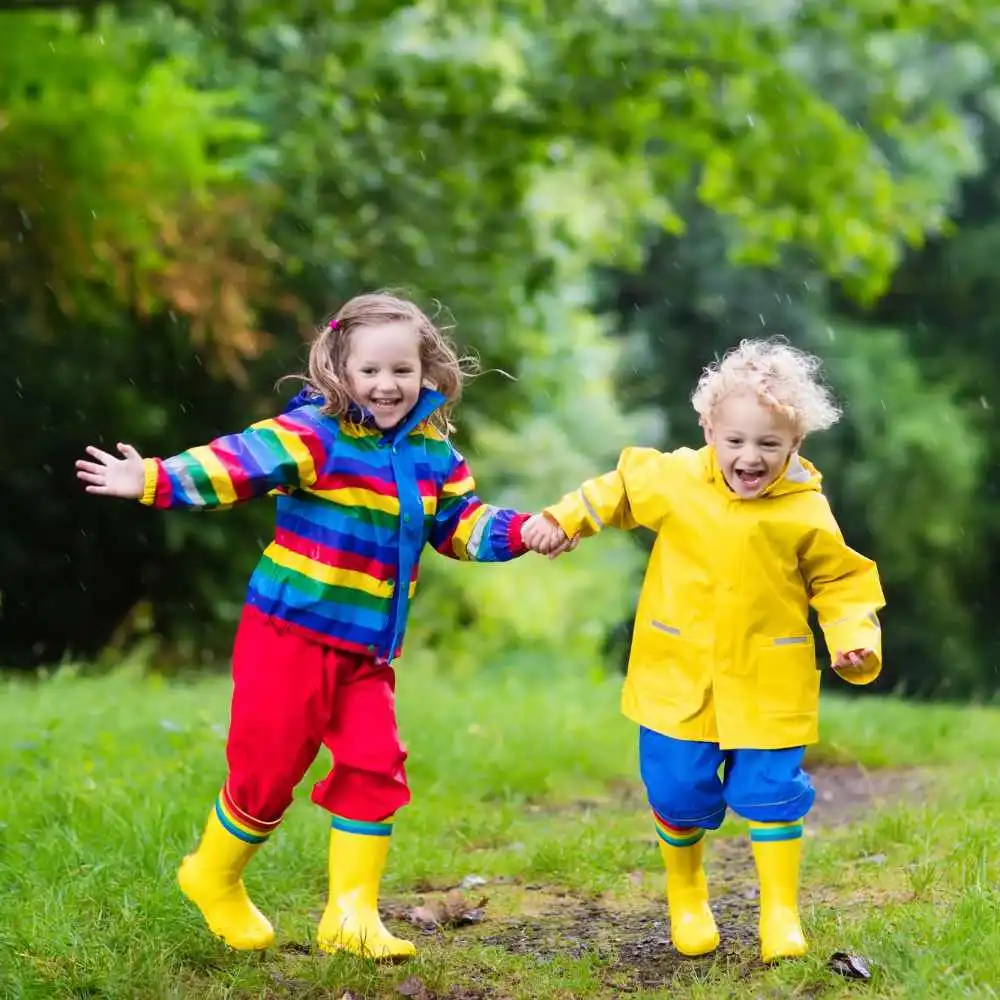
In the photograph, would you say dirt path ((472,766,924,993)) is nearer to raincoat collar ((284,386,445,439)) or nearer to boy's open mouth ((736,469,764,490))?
boy's open mouth ((736,469,764,490))

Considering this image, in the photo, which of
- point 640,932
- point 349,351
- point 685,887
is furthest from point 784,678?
point 349,351

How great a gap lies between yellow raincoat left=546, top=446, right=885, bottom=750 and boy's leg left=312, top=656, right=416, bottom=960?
2.10 ft

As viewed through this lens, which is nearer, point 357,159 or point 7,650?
point 357,159

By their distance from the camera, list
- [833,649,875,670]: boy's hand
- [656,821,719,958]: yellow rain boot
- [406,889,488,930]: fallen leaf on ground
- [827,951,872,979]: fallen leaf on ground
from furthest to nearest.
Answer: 1. [406,889,488,930]: fallen leaf on ground
2. [656,821,719,958]: yellow rain boot
3. [833,649,875,670]: boy's hand
4. [827,951,872,979]: fallen leaf on ground

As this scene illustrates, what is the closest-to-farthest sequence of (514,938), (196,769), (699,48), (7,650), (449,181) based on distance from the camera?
1. (514,938)
2. (196,769)
3. (699,48)
4. (449,181)
5. (7,650)

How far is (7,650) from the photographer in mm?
11141

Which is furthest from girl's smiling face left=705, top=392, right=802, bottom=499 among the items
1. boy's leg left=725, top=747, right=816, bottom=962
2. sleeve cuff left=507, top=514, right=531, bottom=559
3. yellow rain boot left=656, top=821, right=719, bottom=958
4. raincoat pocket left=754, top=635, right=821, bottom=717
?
yellow rain boot left=656, top=821, right=719, bottom=958

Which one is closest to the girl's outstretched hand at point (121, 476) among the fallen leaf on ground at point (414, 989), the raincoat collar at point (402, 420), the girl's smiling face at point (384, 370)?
the raincoat collar at point (402, 420)

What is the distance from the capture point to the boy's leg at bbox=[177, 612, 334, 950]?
3.57 metres

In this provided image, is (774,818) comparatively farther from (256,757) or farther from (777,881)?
(256,757)

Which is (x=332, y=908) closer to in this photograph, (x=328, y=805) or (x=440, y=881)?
(x=328, y=805)

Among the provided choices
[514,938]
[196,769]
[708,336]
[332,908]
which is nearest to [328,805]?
[332,908]

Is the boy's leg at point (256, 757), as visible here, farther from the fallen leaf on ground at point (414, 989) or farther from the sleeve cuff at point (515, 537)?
the sleeve cuff at point (515, 537)

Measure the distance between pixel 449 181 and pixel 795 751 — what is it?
24.4 ft
